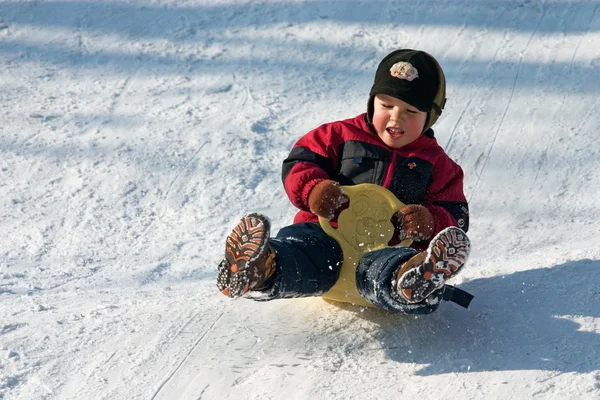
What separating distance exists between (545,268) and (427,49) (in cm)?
277

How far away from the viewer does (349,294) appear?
3.00m

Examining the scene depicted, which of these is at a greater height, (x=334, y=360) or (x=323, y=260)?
(x=323, y=260)

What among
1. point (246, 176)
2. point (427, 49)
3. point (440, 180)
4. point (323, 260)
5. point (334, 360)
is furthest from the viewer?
point (427, 49)

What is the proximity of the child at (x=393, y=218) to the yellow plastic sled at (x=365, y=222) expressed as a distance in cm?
4

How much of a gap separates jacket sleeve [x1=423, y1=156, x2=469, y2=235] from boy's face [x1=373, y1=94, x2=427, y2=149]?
0.16 m

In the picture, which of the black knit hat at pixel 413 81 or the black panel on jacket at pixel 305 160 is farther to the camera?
the black panel on jacket at pixel 305 160

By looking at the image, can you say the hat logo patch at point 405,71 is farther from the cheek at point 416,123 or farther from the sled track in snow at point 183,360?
the sled track in snow at point 183,360

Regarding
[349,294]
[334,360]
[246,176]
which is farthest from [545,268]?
[246,176]

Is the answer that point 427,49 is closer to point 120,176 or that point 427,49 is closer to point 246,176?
point 246,176

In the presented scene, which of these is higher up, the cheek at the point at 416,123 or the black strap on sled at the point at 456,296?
the cheek at the point at 416,123

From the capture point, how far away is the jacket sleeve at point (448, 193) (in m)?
3.16

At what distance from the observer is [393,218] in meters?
3.10

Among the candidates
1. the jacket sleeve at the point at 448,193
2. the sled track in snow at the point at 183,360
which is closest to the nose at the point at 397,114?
the jacket sleeve at the point at 448,193

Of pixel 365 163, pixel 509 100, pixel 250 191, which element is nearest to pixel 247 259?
pixel 365 163
